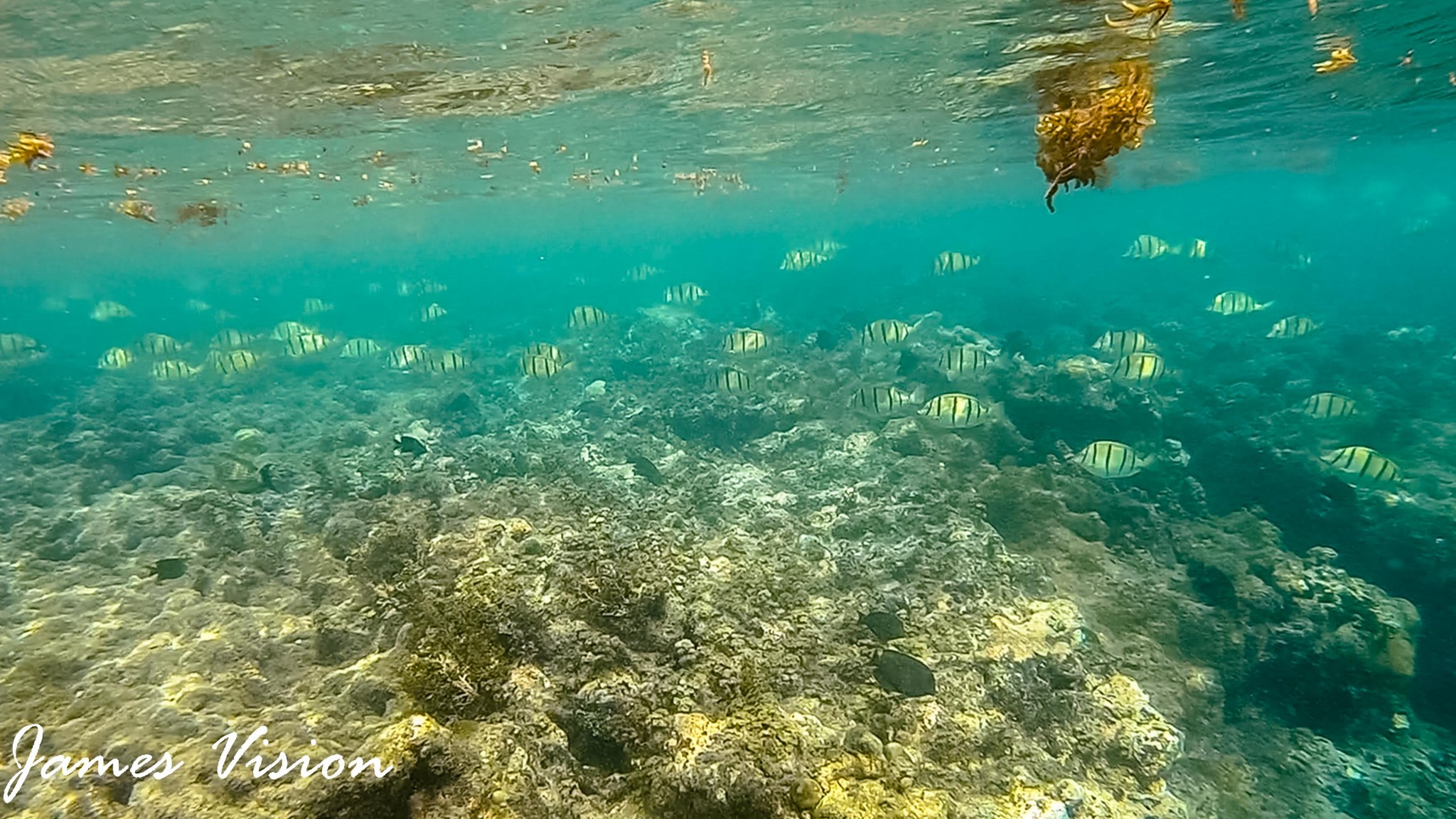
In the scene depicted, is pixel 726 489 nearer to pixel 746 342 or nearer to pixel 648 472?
pixel 648 472

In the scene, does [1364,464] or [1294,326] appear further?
[1294,326]

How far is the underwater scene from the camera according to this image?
4707mm

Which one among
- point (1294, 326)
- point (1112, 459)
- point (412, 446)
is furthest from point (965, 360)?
point (412, 446)

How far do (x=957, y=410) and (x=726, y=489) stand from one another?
317 cm

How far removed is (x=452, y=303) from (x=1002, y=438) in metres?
38.8

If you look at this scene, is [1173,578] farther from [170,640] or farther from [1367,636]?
[170,640]

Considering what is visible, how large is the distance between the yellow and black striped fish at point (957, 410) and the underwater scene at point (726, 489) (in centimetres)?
4

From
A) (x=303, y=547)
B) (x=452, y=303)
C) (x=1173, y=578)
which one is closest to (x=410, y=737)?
(x=303, y=547)

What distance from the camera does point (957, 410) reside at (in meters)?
8.59

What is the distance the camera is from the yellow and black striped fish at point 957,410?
8555 mm

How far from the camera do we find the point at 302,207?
134 ft

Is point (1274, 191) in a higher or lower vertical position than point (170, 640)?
lower

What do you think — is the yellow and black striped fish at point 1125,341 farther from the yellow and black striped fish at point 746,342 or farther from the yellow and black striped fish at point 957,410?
Answer: the yellow and black striped fish at point 746,342

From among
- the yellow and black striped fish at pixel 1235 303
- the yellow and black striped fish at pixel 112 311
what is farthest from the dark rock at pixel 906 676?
the yellow and black striped fish at pixel 112 311
